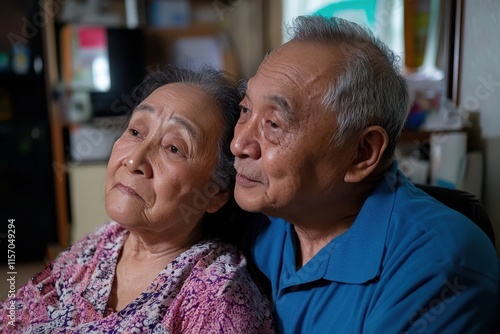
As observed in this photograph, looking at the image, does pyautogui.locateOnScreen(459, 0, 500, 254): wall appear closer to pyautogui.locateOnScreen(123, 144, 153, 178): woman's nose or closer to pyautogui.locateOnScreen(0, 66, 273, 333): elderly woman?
pyautogui.locateOnScreen(0, 66, 273, 333): elderly woman

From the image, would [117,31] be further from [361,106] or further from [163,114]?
[361,106]

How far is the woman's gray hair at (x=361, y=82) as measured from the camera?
1091 mm

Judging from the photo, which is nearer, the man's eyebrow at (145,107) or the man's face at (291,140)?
the man's face at (291,140)

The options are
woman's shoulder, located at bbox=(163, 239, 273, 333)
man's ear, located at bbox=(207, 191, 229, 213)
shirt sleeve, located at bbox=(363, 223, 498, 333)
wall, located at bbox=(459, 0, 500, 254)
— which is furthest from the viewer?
wall, located at bbox=(459, 0, 500, 254)

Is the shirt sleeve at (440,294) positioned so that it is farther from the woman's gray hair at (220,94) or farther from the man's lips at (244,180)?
the woman's gray hair at (220,94)

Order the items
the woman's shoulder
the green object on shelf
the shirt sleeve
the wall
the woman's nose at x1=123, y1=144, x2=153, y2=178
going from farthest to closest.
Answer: the green object on shelf
the wall
the woman's nose at x1=123, y1=144, x2=153, y2=178
the woman's shoulder
the shirt sleeve

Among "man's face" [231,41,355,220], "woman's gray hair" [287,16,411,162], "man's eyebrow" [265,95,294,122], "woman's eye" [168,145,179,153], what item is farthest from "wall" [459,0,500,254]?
"woman's eye" [168,145,179,153]

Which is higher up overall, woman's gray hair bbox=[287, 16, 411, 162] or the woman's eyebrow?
woman's gray hair bbox=[287, 16, 411, 162]

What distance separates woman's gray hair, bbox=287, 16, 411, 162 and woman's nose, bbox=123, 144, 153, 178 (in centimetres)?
46

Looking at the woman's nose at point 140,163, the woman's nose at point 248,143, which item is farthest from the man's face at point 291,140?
the woman's nose at point 140,163

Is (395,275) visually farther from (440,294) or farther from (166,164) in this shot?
(166,164)

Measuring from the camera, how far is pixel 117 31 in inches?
150

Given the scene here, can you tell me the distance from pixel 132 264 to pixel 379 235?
0.68 metres

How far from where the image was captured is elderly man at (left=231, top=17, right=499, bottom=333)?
1.00m
